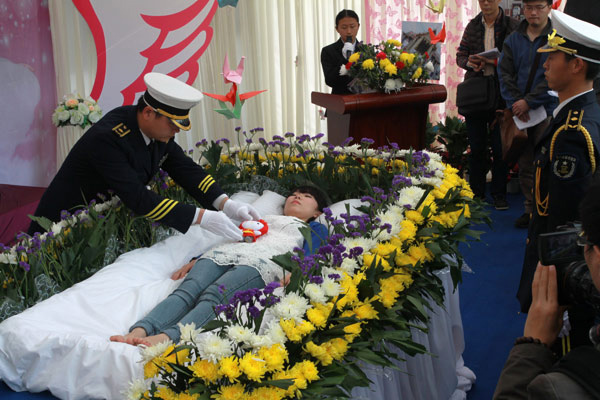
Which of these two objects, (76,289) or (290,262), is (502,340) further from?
(76,289)

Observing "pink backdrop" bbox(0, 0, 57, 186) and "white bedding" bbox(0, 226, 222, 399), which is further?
"pink backdrop" bbox(0, 0, 57, 186)

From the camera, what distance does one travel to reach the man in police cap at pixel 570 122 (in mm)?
1980

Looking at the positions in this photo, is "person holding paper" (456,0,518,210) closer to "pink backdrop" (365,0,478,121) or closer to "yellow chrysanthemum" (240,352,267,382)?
"pink backdrop" (365,0,478,121)

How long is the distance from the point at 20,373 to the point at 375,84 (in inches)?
104

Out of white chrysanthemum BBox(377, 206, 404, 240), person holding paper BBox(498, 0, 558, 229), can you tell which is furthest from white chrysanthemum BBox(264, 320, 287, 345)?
person holding paper BBox(498, 0, 558, 229)

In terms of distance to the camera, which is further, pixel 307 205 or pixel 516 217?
pixel 516 217

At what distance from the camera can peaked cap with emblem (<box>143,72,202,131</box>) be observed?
2.19 m

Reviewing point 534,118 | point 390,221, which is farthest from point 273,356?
point 534,118

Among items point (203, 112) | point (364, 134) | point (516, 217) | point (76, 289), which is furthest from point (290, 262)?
point (203, 112)

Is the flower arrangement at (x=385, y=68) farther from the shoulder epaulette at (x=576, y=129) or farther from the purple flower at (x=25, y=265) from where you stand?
the purple flower at (x=25, y=265)

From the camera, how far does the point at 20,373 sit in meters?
1.56

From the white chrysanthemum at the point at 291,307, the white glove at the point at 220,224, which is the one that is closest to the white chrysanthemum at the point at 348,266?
the white chrysanthemum at the point at 291,307

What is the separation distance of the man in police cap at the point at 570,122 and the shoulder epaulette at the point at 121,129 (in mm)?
1656

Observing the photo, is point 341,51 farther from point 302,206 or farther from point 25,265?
point 25,265
